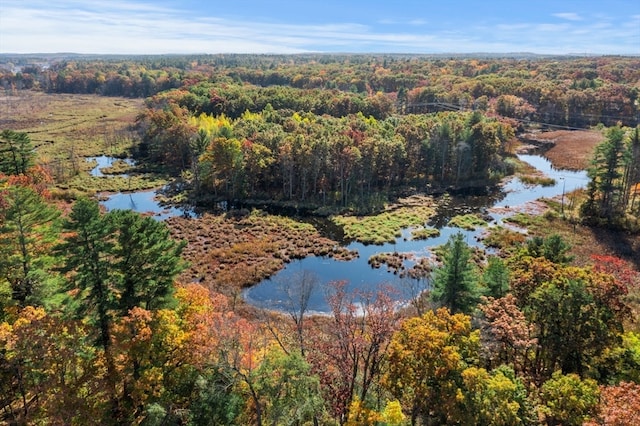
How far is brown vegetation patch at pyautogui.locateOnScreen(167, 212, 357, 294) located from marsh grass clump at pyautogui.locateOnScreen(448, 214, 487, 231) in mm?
17033

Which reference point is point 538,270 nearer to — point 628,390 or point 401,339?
point 628,390

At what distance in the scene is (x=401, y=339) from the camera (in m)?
20.1

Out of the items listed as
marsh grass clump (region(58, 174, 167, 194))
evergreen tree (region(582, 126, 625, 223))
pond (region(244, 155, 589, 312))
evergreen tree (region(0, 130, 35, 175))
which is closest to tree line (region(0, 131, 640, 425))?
pond (region(244, 155, 589, 312))

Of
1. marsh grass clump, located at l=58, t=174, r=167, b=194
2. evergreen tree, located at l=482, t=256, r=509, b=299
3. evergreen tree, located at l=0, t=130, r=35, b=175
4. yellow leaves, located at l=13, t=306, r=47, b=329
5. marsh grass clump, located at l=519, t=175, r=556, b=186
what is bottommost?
marsh grass clump, located at l=58, t=174, r=167, b=194

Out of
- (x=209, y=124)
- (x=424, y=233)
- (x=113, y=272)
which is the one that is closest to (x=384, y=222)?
(x=424, y=233)

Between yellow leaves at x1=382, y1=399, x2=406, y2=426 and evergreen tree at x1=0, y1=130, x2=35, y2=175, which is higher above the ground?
evergreen tree at x1=0, y1=130, x2=35, y2=175

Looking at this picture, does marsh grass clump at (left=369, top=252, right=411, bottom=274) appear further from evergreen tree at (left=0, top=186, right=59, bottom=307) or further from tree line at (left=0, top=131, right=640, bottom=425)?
evergreen tree at (left=0, top=186, right=59, bottom=307)

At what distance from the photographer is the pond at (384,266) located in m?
40.6

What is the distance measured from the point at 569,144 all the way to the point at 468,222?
58.9 m

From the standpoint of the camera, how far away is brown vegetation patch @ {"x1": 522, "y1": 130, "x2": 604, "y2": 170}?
3366 inches

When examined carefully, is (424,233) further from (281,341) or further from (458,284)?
(281,341)

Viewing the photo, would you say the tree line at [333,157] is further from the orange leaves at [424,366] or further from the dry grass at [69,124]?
the orange leaves at [424,366]

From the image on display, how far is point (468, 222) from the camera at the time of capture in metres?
57.3

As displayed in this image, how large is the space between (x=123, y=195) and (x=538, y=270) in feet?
205
